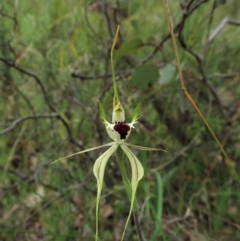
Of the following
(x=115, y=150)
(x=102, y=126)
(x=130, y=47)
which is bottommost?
(x=115, y=150)

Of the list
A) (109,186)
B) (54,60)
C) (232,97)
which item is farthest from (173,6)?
(109,186)

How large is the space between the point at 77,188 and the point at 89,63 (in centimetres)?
46

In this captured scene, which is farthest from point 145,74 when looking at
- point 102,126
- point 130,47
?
point 102,126

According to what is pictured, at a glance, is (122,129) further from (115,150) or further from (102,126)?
(102,126)

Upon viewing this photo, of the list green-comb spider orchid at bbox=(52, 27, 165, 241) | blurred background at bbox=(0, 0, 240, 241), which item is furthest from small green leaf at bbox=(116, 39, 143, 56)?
→ green-comb spider orchid at bbox=(52, 27, 165, 241)

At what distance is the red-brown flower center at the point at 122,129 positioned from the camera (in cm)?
85

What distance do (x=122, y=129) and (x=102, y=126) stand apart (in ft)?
3.13

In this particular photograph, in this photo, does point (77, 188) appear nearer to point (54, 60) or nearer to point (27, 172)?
point (27, 172)

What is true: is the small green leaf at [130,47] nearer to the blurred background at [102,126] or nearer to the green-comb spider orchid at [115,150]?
the blurred background at [102,126]

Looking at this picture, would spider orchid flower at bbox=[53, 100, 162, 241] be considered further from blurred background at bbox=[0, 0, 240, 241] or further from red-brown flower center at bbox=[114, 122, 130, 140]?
blurred background at bbox=[0, 0, 240, 241]

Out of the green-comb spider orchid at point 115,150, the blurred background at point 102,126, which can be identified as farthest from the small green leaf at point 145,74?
the green-comb spider orchid at point 115,150

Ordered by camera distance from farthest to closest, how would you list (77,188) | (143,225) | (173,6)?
(173,6)
(77,188)
(143,225)

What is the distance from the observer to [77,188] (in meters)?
1.71

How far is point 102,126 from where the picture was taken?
5.94ft
